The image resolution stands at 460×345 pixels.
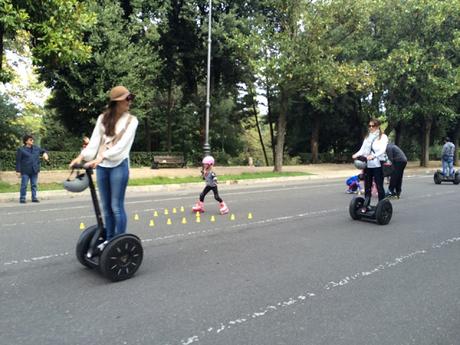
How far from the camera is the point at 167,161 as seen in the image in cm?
2508

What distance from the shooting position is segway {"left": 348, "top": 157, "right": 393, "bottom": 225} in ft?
25.7

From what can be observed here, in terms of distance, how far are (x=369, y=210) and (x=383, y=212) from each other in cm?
36

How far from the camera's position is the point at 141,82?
20.4 metres

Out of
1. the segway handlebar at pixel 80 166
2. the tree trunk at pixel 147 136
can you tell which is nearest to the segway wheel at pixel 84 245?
the segway handlebar at pixel 80 166

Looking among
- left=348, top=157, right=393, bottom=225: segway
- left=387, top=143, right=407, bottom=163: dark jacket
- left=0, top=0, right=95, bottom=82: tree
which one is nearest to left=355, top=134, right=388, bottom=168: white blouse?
left=348, top=157, right=393, bottom=225: segway

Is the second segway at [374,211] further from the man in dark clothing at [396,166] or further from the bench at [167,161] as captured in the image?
the bench at [167,161]

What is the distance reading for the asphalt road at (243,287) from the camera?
3.34 meters

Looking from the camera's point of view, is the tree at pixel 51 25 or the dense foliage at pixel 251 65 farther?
the dense foliage at pixel 251 65

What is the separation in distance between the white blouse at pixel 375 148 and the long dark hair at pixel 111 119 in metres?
4.86

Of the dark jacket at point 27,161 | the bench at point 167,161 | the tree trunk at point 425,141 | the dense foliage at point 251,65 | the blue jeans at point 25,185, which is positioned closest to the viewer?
the blue jeans at point 25,185

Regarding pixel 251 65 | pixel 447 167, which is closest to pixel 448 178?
pixel 447 167

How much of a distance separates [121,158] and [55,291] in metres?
1.48

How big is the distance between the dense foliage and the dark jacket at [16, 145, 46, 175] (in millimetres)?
2941

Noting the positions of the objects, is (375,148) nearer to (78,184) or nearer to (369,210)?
(369,210)
